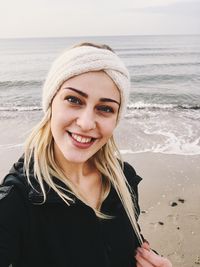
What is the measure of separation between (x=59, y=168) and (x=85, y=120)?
39cm

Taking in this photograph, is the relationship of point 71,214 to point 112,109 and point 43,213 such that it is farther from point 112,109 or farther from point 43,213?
point 112,109

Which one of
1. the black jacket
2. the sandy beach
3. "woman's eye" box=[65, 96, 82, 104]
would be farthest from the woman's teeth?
the sandy beach

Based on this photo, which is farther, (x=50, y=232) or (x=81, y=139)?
(x=81, y=139)

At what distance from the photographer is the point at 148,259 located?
2.12m

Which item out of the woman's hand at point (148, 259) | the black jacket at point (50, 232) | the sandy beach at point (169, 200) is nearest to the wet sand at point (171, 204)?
the sandy beach at point (169, 200)

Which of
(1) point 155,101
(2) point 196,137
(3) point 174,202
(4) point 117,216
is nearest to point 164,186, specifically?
(3) point 174,202

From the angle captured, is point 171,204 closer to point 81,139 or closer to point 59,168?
point 59,168

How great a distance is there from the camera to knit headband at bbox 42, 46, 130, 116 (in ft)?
6.21

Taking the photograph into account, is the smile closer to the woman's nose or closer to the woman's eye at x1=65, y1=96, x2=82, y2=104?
the woman's nose

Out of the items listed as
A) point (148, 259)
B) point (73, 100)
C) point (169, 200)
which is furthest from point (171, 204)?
point (73, 100)

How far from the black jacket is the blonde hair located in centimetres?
7

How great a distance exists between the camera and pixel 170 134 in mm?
10586

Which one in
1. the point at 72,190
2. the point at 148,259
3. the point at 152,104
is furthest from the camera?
the point at 152,104

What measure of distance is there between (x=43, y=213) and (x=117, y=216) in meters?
0.61
